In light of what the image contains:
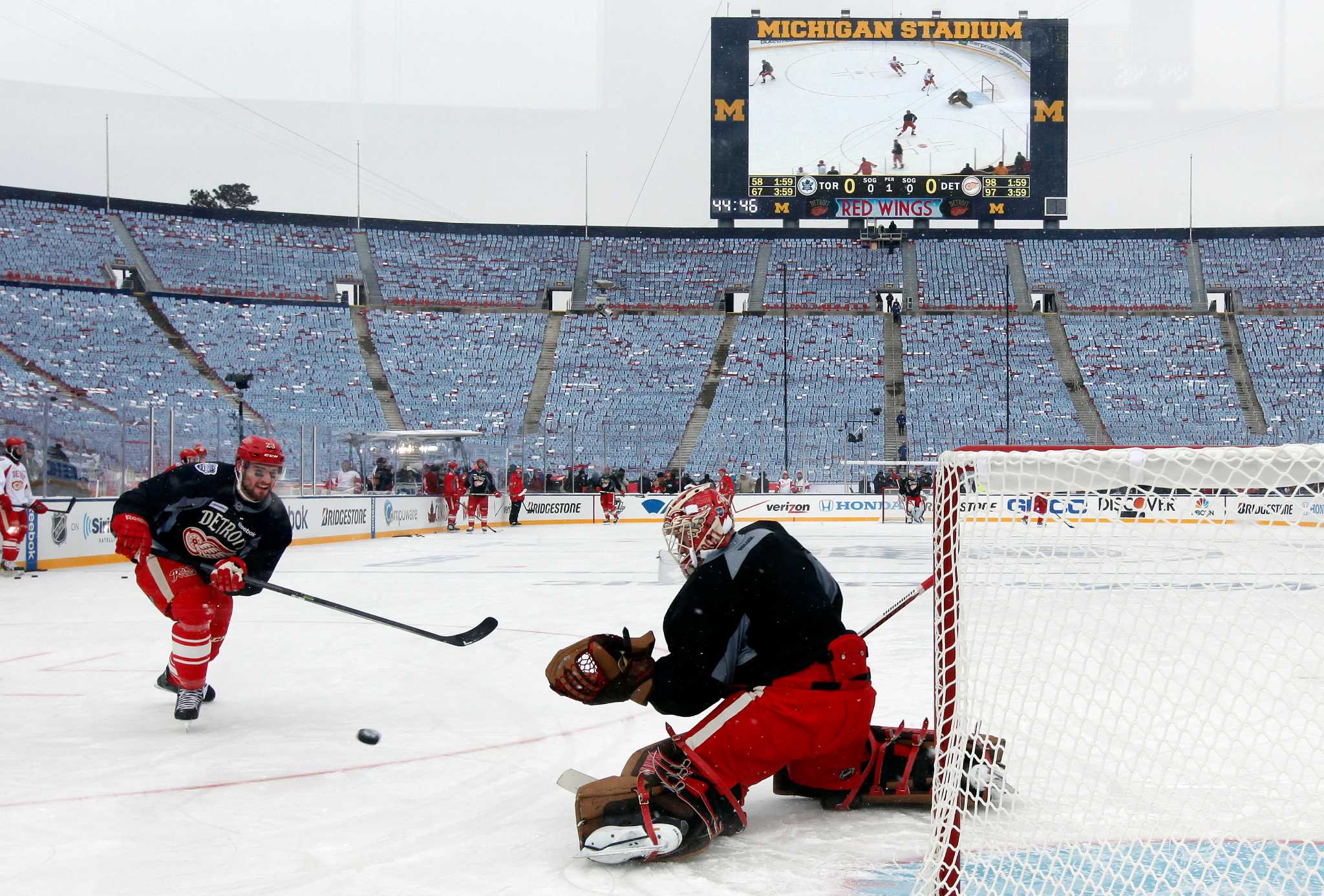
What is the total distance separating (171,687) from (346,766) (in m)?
1.45

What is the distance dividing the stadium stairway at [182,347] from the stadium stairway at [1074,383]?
22.6 metres

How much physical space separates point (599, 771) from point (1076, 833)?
1.49 metres

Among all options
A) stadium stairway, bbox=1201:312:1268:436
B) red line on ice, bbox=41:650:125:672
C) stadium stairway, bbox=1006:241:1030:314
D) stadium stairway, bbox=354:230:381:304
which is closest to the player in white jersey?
red line on ice, bbox=41:650:125:672

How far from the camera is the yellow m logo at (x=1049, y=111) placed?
32062 mm

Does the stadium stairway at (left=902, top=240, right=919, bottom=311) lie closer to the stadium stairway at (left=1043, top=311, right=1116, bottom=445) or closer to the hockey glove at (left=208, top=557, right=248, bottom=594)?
the stadium stairway at (left=1043, top=311, right=1116, bottom=445)

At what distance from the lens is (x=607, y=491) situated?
909 inches

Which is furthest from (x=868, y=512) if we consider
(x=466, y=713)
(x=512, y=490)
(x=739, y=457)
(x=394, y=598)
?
(x=466, y=713)

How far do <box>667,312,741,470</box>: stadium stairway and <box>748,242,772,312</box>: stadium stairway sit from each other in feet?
3.68

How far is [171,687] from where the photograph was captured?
4691 millimetres

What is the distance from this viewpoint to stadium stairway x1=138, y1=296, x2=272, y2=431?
99.6 feet

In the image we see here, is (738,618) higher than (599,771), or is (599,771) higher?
(738,618)

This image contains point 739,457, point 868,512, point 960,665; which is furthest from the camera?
point 739,457

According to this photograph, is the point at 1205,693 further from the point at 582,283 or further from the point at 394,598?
the point at 582,283

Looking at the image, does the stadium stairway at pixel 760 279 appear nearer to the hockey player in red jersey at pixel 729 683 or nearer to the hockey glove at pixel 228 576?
the hockey glove at pixel 228 576
